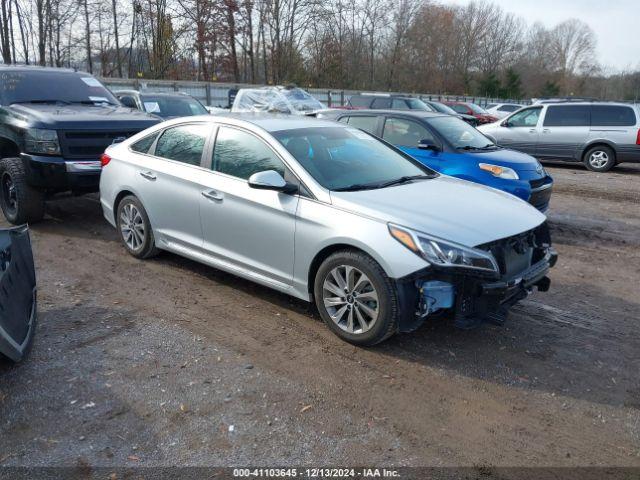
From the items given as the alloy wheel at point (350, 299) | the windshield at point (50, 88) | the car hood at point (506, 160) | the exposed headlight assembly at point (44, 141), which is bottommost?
the alloy wheel at point (350, 299)

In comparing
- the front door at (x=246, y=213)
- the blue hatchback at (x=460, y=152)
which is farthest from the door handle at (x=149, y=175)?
the blue hatchback at (x=460, y=152)

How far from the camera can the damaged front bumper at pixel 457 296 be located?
12.2 feet

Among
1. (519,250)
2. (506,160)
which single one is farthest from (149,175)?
(506,160)

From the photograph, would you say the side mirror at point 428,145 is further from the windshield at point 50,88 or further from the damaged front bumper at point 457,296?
the windshield at point 50,88

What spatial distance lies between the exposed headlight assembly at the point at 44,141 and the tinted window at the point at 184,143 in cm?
200

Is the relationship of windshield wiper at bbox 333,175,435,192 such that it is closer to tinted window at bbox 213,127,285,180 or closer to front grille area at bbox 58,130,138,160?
tinted window at bbox 213,127,285,180

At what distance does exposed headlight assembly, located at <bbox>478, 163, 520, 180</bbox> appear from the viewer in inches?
291

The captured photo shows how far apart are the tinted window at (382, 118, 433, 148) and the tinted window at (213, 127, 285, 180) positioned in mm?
3644

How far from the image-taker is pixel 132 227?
5.97 m

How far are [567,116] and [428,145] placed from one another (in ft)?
28.0

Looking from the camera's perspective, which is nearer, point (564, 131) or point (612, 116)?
point (612, 116)

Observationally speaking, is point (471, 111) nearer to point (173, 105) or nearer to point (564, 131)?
point (564, 131)

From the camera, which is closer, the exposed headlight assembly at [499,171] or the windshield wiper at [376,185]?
the windshield wiper at [376,185]

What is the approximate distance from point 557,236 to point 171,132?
537 cm
